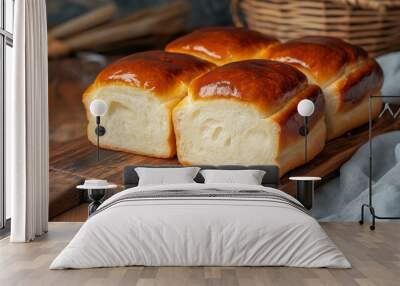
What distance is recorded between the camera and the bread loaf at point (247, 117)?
17.5 ft

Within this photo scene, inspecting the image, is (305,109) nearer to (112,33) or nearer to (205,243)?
(112,33)

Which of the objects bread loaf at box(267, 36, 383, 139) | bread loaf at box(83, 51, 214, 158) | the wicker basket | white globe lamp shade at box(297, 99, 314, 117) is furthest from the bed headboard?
the wicker basket

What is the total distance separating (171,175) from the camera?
5.38 m

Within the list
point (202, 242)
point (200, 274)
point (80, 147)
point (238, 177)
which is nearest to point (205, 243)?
point (202, 242)

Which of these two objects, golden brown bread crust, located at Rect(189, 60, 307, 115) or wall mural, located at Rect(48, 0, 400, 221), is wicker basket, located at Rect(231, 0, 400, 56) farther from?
golden brown bread crust, located at Rect(189, 60, 307, 115)

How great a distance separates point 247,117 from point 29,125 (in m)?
1.65

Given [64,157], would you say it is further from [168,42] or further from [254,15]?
[254,15]

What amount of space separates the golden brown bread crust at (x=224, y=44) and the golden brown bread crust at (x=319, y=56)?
0.14 m

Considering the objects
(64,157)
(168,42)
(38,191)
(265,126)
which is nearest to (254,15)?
(168,42)

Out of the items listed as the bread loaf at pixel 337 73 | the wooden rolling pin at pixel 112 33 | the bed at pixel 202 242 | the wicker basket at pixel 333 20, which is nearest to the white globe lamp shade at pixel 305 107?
the bread loaf at pixel 337 73

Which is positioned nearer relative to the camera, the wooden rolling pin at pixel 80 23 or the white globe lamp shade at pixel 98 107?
the white globe lamp shade at pixel 98 107

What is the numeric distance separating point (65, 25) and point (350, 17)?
2.45 metres

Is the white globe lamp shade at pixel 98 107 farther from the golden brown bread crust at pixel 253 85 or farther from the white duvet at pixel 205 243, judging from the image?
the white duvet at pixel 205 243

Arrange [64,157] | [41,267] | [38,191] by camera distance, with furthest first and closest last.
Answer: [64,157], [38,191], [41,267]
